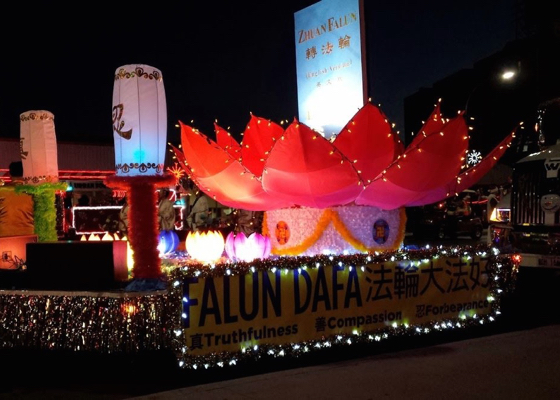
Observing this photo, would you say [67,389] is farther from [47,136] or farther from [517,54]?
[517,54]

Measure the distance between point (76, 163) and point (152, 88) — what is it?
61.1 feet

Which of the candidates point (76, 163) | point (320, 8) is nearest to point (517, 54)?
point (76, 163)

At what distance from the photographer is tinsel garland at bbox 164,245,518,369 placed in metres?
5.30

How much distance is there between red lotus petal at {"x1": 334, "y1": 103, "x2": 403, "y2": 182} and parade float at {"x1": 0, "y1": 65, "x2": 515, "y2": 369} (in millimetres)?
16

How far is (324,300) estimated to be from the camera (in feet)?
19.7

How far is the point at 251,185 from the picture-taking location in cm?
735

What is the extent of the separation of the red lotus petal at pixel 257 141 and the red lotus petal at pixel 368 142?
176cm

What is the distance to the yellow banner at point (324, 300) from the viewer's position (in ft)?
17.6

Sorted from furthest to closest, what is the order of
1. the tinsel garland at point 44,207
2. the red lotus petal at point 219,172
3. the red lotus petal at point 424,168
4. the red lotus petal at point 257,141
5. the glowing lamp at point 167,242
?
the glowing lamp at point 167,242, the tinsel garland at point 44,207, the red lotus petal at point 257,141, the red lotus petal at point 219,172, the red lotus petal at point 424,168

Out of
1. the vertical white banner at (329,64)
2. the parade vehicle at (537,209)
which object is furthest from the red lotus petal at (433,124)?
the parade vehicle at (537,209)

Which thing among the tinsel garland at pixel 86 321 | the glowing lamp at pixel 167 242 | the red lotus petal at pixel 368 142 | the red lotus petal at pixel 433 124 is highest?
the red lotus petal at pixel 433 124

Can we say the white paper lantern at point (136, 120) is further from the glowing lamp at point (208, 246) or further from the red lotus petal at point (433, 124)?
the red lotus petal at point (433, 124)

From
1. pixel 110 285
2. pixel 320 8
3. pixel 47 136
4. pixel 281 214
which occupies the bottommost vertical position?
pixel 110 285

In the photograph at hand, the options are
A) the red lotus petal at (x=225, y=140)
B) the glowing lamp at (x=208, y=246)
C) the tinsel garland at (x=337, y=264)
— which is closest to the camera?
the tinsel garland at (x=337, y=264)
